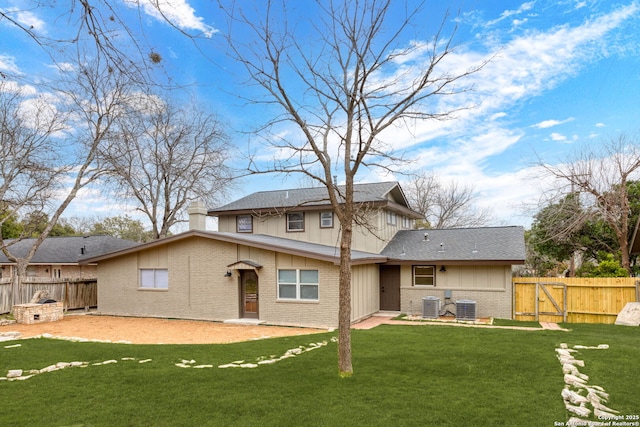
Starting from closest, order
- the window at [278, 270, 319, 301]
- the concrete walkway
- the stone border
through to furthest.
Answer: the stone border < the concrete walkway < the window at [278, 270, 319, 301]

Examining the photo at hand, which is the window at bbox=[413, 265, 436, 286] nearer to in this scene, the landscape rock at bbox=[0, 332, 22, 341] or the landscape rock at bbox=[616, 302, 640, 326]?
the landscape rock at bbox=[616, 302, 640, 326]

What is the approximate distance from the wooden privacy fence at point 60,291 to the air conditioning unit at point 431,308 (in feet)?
49.2

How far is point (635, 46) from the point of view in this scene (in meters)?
13.3

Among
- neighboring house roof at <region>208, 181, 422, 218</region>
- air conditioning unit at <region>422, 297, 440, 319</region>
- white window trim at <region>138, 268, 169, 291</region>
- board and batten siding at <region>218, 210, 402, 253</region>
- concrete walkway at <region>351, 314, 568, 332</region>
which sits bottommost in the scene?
concrete walkway at <region>351, 314, 568, 332</region>

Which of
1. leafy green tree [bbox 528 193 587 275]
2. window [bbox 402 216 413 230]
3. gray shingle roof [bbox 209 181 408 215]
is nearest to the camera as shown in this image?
gray shingle roof [bbox 209 181 408 215]

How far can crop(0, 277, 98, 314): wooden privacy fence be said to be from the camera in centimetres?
1666

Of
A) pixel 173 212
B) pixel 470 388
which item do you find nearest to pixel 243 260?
pixel 470 388

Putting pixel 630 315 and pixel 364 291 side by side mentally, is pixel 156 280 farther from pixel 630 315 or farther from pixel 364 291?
pixel 630 315

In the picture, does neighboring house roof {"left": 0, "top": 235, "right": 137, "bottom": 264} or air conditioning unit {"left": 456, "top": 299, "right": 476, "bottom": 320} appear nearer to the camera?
air conditioning unit {"left": 456, "top": 299, "right": 476, "bottom": 320}

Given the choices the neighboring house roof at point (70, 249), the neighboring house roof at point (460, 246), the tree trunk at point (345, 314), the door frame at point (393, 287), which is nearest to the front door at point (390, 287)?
the door frame at point (393, 287)

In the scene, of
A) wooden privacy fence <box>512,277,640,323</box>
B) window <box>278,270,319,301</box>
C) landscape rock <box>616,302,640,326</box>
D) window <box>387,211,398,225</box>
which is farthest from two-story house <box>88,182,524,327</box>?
landscape rock <box>616,302,640,326</box>

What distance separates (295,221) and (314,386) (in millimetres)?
12785

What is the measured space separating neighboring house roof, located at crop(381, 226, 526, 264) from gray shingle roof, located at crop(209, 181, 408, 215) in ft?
7.95

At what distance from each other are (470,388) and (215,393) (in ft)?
13.0
